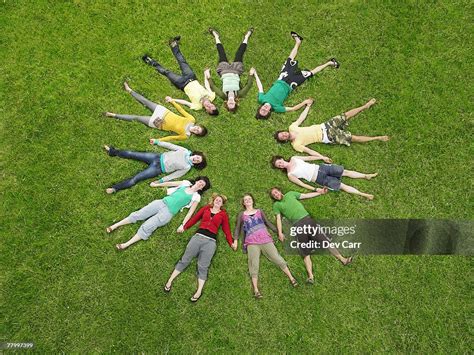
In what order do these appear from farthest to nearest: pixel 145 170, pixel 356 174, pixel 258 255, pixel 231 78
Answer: pixel 231 78 < pixel 356 174 < pixel 145 170 < pixel 258 255

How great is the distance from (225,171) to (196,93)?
212cm

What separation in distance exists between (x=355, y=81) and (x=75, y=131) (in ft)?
24.7

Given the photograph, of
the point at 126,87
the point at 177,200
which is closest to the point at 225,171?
the point at 177,200

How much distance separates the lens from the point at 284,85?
9.55 meters

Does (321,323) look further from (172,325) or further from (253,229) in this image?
(172,325)

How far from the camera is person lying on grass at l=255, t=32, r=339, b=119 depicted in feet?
31.0

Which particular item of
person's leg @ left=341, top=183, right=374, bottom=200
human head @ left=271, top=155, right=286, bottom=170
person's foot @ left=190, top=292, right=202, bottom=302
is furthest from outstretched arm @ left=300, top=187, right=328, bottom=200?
person's foot @ left=190, top=292, right=202, bottom=302

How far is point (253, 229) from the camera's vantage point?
8.62 meters

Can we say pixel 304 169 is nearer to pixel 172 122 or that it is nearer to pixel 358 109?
pixel 358 109

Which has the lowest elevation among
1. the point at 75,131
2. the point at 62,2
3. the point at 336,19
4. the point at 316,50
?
the point at 75,131

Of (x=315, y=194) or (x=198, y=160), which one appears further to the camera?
(x=315, y=194)

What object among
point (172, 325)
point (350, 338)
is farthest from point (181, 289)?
point (350, 338)

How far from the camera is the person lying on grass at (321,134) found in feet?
30.3
